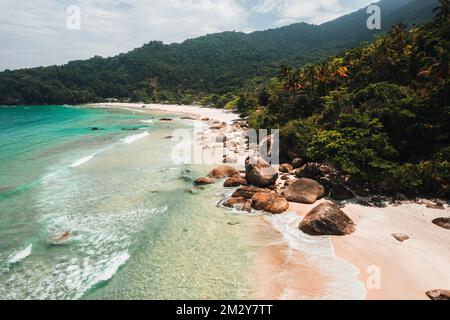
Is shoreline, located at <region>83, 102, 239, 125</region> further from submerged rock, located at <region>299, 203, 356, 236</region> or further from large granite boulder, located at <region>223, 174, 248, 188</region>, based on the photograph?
submerged rock, located at <region>299, 203, 356, 236</region>

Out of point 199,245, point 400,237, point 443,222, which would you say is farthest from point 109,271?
point 443,222

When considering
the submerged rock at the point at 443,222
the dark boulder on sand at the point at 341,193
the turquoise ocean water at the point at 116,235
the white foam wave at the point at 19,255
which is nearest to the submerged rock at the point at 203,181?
the turquoise ocean water at the point at 116,235

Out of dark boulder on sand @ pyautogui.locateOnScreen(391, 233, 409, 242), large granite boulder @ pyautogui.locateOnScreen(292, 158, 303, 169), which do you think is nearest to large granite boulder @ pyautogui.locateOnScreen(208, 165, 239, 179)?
large granite boulder @ pyautogui.locateOnScreen(292, 158, 303, 169)

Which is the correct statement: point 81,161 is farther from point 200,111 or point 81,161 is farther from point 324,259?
point 200,111

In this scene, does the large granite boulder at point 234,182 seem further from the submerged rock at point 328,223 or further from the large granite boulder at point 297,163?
the submerged rock at point 328,223
